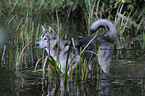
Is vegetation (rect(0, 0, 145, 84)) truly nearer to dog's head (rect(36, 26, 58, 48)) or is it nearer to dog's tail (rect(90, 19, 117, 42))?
dog's head (rect(36, 26, 58, 48))

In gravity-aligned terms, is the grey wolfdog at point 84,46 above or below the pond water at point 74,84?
above

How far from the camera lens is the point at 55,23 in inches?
268

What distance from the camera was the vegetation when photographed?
5.94 m

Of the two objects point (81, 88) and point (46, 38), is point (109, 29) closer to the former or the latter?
point (46, 38)

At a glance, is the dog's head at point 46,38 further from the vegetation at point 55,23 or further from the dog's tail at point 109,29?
the dog's tail at point 109,29

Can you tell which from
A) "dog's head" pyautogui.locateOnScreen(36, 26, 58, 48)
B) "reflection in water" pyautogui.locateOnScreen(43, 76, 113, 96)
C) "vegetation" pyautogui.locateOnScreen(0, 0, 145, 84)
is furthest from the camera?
"vegetation" pyautogui.locateOnScreen(0, 0, 145, 84)

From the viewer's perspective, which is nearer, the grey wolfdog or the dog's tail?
the grey wolfdog

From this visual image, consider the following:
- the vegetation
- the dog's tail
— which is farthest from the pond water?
the dog's tail

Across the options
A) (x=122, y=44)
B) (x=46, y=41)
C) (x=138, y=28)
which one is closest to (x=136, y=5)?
(x=138, y=28)

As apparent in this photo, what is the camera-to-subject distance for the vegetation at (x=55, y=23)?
5.94 m

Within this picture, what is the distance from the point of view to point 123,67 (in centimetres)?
607

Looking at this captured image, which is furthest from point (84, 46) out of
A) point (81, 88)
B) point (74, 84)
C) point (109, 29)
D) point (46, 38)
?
point (81, 88)

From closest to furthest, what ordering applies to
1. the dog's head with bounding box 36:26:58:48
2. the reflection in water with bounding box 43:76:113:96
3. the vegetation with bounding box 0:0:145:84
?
the reflection in water with bounding box 43:76:113:96, the dog's head with bounding box 36:26:58:48, the vegetation with bounding box 0:0:145:84

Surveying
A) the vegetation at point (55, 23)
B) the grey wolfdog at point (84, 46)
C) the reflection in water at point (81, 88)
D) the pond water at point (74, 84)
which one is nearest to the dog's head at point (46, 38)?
the grey wolfdog at point (84, 46)
